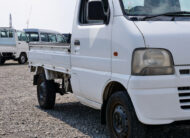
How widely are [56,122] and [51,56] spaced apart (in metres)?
1.23

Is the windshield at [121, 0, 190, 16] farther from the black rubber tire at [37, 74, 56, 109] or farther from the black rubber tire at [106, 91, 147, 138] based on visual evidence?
the black rubber tire at [37, 74, 56, 109]

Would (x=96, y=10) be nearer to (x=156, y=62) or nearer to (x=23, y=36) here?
(x=156, y=62)

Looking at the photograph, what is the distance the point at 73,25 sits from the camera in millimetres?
5445

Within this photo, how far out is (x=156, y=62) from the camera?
3695 millimetres

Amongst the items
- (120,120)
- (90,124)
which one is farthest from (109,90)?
(90,124)

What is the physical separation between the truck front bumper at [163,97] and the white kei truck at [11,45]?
61.1 ft

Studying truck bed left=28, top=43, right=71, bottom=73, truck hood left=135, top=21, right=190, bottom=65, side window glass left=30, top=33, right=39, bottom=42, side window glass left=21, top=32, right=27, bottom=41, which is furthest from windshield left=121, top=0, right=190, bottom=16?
side window glass left=21, top=32, right=27, bottom=41

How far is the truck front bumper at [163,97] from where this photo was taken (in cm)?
364

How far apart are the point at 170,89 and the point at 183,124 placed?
0.53 meters

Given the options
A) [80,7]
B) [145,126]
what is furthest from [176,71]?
[80,7]

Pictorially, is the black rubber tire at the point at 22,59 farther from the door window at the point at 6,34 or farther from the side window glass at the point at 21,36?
the door window at the point at 6,34

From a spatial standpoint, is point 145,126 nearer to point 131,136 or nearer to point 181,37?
point 131,136

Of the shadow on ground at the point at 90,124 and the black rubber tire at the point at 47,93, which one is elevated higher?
the black rubber tire at the point at 47,93

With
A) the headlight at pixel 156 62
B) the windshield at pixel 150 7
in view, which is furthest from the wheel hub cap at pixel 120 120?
the windshield at pixel 150 7
